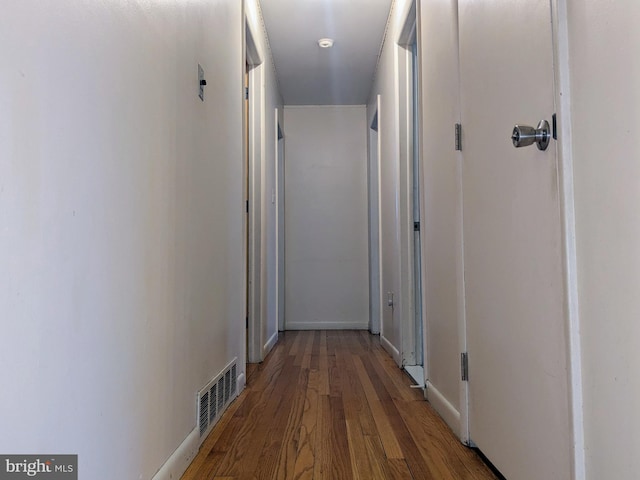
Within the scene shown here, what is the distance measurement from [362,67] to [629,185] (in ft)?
11.9

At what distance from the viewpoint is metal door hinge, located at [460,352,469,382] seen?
5.50ft

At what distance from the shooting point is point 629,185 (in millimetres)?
766

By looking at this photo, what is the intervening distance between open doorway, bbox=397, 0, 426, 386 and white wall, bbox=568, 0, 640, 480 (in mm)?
2135

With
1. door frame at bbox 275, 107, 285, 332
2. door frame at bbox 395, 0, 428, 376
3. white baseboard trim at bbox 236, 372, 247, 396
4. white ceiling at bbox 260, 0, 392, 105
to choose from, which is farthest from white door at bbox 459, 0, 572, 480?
door frame at bbox 275, 107, 285, 332

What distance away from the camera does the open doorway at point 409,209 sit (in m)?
3.05

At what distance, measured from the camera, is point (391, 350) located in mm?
3439

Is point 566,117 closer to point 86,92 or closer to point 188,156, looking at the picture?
point 86,92

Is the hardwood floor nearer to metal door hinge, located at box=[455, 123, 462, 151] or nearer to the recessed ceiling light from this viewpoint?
metal door hinge, located at box=[455, 123, 462, 151]

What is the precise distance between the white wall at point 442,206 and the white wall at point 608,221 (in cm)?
81

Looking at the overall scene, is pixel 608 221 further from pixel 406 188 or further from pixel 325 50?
pixel 325 50

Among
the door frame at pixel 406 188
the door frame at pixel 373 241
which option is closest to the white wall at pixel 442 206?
the door frame at pixel 406 188

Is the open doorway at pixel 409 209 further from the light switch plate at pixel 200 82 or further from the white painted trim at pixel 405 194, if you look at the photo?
the light switch plate at pixel 200 82

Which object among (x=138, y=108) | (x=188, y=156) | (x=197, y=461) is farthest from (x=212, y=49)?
(x=197, y=461)
